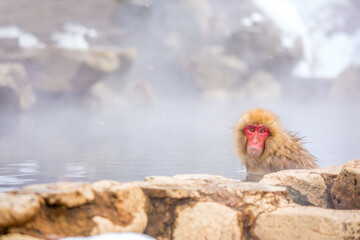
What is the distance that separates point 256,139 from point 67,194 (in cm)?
194

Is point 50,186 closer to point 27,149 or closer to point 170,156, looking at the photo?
point 170,156

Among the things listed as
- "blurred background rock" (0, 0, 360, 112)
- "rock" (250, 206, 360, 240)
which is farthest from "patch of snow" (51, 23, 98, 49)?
"rock" (250, 206, 360, 240)

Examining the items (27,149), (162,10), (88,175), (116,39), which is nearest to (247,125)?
(88,175)

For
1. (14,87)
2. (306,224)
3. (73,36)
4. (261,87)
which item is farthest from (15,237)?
(261,87)

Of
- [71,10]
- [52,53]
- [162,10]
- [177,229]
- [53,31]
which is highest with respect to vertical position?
[162,10]

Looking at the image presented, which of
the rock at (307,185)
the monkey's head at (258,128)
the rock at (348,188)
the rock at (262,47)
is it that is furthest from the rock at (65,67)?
the rock at (348,188)

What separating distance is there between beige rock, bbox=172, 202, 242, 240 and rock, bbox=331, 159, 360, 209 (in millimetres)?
606

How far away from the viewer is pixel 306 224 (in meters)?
1.87

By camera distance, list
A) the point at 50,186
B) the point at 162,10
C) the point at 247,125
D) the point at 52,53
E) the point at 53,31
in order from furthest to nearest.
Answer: the point at 162,10 → the point at 53,31 → the point at 52,53 → the point at 247,125 → the point at 50,186

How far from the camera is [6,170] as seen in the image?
4133 millimetres

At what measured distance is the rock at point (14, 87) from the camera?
12.4 m

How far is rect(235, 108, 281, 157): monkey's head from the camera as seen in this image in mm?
3430

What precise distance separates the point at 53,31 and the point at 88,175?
1621 cm

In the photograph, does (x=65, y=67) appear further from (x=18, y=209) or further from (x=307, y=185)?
(x=18, y=209)
